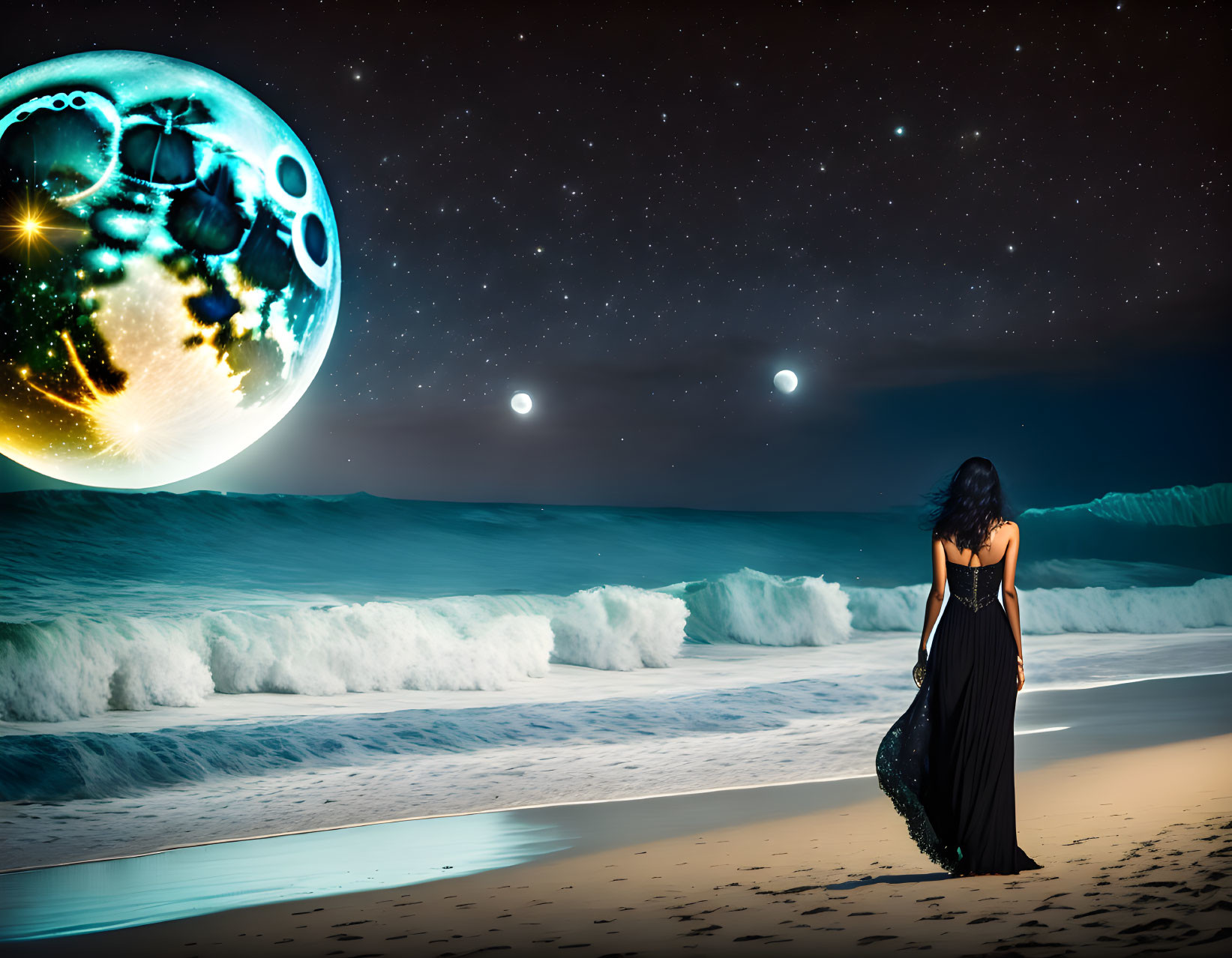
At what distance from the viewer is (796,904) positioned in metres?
3.82

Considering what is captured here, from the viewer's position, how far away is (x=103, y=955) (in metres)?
3.74

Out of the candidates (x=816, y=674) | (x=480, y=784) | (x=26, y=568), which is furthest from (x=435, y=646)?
(x=26, y=568)

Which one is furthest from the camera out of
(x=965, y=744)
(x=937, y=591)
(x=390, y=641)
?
(x=390, y=641)

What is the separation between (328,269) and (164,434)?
7.71 ft

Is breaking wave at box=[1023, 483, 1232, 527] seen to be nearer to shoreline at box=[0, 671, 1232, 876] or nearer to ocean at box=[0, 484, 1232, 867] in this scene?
ocean at box=[0, 484, 1232, 867]

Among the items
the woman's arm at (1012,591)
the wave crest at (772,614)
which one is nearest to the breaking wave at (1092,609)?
the wave crest at (772,614)

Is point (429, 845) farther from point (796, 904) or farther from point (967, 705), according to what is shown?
point (967, 705)

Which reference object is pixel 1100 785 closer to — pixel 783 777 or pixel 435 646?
pixel 783 777

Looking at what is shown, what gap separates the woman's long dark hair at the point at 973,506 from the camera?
425 centimetres

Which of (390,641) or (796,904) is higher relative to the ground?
(390,641)

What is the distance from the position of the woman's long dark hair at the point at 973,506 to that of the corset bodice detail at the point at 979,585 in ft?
0.31

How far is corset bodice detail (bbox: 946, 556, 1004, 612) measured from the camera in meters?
4.25

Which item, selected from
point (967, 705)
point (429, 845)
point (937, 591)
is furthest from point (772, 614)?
point (967, 705)

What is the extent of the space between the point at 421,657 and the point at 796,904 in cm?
1034
